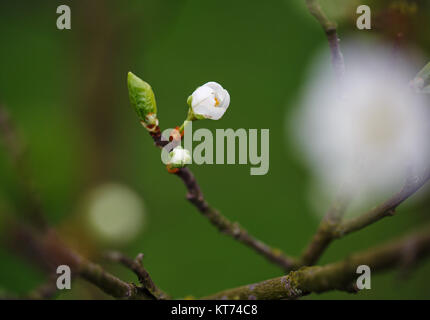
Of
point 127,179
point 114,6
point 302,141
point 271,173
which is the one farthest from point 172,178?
point 114,6

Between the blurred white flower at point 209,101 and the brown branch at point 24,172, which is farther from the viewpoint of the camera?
the brown branch at point 24,172

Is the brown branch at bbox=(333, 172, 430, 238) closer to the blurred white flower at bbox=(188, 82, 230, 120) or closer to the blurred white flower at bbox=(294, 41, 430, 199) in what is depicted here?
the blurred white flower at bbox=(294, 41, 430, 199)

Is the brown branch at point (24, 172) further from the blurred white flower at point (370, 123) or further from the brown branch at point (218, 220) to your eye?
the blurred white flower at point (370, 123)

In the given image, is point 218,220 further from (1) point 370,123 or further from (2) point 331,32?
(1) point 370,123

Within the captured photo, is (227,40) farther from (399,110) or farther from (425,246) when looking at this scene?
→ (425,246)

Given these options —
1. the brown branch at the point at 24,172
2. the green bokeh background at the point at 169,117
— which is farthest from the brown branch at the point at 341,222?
the green bokeh background at the point at 169,117

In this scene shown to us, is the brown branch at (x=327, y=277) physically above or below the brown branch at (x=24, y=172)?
below
